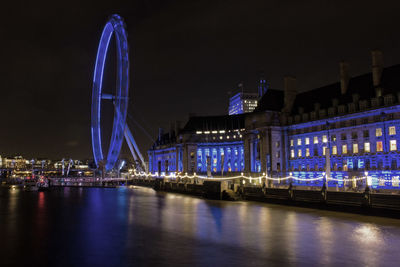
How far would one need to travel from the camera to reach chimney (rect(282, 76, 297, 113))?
106375 mm

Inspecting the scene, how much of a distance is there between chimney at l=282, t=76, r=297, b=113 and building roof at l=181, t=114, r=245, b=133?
49.6 m

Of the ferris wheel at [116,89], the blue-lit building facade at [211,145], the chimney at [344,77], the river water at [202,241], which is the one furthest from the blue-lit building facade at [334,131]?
the river water at [202,241]

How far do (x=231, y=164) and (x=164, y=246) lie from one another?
5201 inches

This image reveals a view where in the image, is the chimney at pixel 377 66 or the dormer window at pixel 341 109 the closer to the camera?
the chimney at pixel 377 66

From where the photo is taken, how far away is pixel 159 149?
633 ft

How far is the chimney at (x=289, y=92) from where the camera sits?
106 m

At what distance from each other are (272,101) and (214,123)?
183 feet

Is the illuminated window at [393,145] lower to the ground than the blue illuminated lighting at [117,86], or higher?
lower

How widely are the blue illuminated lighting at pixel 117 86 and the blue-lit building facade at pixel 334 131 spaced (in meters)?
22.8

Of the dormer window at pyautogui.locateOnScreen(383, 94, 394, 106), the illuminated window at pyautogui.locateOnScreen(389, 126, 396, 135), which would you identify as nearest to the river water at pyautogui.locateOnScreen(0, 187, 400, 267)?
the illuminated window at pyautogui.locateOnScreen(389, 126, 396, 135)

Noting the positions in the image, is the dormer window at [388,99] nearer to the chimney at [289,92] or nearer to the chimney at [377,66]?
the chimney at [377,66]

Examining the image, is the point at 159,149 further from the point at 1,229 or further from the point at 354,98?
the point at 1,229

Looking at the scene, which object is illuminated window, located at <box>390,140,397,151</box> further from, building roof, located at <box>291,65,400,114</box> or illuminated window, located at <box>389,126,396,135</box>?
building roof, located at <box>291,65,400,114</box>

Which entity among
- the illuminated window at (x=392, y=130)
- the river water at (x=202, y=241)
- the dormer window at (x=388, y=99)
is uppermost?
the dormer window at (x=388, y=99)
